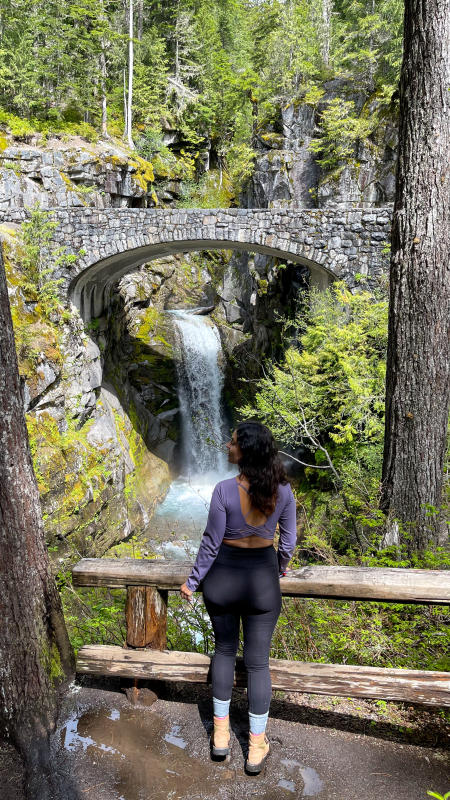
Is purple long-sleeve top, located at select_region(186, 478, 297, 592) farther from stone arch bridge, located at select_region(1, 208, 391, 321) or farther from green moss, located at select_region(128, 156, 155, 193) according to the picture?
green moss, located at select_region(128, 156, 155, 193)

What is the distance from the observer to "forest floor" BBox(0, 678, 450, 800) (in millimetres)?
2102

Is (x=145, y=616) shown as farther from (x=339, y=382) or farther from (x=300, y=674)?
(x=339, y=382)

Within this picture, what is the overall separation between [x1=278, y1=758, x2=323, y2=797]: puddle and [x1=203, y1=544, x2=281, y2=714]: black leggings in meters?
0.35

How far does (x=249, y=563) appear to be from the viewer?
6.73 feet

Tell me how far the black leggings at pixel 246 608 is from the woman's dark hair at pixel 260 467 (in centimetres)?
24

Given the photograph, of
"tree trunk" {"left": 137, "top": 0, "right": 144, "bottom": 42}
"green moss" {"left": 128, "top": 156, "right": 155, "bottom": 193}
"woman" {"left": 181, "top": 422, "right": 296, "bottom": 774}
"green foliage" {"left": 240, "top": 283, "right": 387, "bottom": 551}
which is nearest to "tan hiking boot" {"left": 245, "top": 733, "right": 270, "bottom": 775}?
"woman" {"left": 181, "top": 422, "right": 296, "bottom": 774}

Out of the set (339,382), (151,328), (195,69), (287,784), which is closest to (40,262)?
(151,328)

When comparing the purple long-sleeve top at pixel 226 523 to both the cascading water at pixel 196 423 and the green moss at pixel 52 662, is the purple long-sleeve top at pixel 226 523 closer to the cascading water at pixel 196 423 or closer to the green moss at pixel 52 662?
the green moss at pixel 52 662

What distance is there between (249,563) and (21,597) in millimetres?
1177

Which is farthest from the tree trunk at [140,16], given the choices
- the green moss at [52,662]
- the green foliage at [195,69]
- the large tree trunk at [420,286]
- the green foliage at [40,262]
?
the green moss at [52,662]

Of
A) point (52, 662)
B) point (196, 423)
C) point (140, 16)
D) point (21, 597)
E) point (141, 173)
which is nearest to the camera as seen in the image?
point (21, 597)

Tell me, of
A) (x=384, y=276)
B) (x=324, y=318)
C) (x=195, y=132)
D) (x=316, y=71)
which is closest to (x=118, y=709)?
(x=324, y=318)

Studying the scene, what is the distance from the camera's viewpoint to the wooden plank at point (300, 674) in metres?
2.27

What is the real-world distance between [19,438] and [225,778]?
1.90 m
